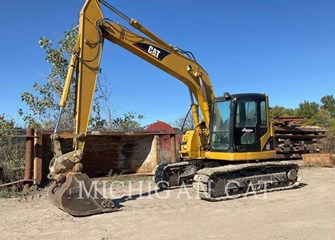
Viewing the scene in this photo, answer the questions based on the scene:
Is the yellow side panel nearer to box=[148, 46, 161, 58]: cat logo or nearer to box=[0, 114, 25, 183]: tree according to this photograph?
box=[148, 46, 161, 58]: cat logo

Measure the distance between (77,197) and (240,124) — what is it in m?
4.15

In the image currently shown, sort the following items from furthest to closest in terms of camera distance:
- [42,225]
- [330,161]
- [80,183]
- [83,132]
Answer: [330,161] → [83,132] → [80,183] → [42,225]

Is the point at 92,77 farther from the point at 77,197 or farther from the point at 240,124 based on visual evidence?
the point at 240,124

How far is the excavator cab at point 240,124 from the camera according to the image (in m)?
9.07

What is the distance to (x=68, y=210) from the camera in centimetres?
676

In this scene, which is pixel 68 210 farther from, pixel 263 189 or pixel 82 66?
pixel 263 189

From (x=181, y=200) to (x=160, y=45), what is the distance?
355 cm

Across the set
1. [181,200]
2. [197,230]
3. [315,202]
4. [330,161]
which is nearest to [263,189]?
[315,202]

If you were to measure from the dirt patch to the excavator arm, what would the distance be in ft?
1.40

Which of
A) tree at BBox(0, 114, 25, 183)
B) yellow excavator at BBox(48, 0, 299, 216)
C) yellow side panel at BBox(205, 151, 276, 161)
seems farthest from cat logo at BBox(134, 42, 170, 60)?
tree at BBox(0, 114, 25, 183)

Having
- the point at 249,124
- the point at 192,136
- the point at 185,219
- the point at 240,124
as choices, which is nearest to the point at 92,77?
the point at 192,136

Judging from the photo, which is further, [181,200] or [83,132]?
[181,200]

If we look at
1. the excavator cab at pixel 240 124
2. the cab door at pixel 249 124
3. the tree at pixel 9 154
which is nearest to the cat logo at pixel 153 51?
the excavator cab at pixel 240 124

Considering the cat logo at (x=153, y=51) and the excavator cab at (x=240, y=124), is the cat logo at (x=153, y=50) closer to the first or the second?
the cat logo at (x=153, y=51)
